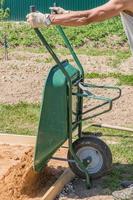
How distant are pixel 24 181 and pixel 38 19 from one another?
1520 mm

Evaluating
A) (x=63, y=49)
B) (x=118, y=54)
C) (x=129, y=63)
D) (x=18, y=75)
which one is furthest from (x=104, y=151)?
(x=63, y=49)

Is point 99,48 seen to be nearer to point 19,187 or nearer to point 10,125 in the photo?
point 10,125

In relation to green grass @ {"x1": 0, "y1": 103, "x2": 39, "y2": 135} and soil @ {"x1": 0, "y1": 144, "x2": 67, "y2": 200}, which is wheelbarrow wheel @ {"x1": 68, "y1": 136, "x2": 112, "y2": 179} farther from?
green grass @ {"x1": 0, "y1": 103, "x2": 39, "y2": 135}

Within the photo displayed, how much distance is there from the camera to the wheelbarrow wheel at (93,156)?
6.11 meters

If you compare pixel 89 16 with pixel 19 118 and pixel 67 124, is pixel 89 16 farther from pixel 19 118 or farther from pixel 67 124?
pixel 19 118

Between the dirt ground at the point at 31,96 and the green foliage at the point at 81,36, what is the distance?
2.85 ft

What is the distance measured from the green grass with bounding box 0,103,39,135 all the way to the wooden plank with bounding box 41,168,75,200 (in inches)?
70.9

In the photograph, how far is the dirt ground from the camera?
5895mm

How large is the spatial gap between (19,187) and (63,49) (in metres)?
8.95

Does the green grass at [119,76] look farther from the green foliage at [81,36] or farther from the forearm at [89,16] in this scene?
the forearm at [89,16]

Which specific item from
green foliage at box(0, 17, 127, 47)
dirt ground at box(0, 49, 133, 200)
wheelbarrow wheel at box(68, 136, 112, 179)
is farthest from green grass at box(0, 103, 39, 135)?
green foliage at box(0, 17, 127, 47)

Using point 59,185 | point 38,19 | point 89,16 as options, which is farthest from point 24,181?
point 89,16

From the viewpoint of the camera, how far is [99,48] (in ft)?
48.8

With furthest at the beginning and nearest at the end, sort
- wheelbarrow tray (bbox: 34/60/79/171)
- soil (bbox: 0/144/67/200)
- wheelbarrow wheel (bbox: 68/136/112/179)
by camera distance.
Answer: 1. wheelbarrow wheel (bbox: 68/136/112/179)
2. soil (bbox: 0/144/67/200)
3. wheelbarrow tray (bbox: 34/60/79/171)
